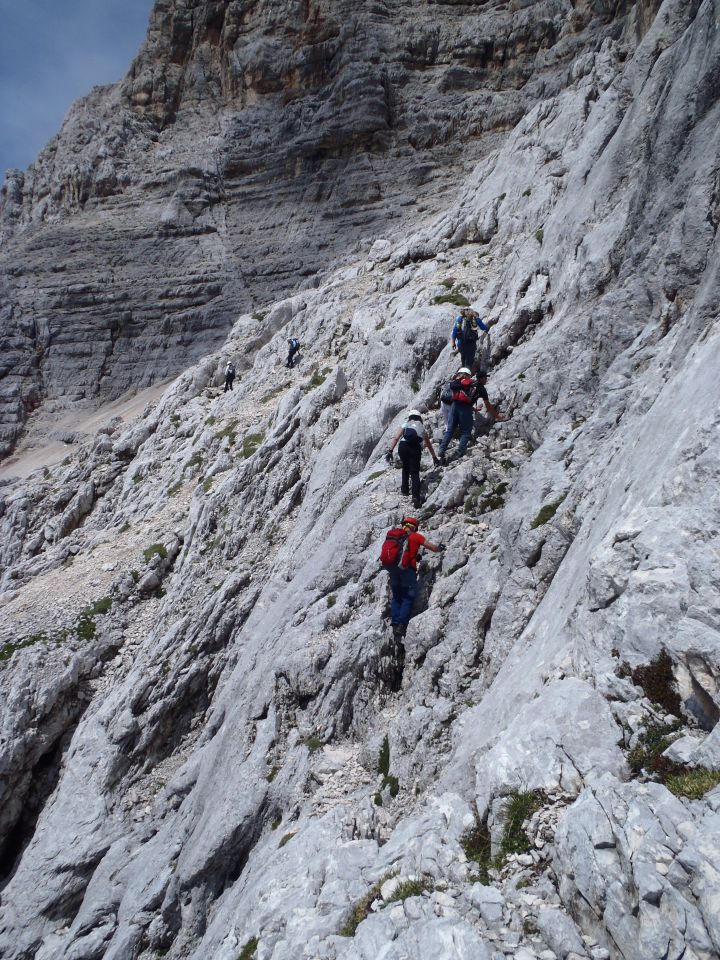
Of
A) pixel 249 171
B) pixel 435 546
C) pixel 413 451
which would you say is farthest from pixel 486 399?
pixel 249 171

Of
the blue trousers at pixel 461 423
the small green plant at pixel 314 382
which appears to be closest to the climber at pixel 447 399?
the blue trousers at pixel 461 423

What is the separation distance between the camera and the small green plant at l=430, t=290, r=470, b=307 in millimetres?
20938

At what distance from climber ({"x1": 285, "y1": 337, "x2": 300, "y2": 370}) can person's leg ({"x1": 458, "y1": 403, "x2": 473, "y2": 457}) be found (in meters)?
17.6

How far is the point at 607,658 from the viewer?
625cm

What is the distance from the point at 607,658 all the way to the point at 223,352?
114ft

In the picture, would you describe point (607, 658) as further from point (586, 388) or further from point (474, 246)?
point (474, 246)

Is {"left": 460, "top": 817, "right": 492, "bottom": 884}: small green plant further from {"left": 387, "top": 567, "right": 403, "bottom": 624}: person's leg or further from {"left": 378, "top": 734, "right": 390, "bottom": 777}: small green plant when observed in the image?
{"left": 387, "top": 567, "right": 403, "bottom": 624}: person's leg

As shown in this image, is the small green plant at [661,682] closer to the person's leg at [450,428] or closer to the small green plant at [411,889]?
the small green plant at [411,889]

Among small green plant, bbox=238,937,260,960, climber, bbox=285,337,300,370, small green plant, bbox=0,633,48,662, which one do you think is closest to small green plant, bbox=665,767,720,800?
small green plant, bbox=238,937,260,960

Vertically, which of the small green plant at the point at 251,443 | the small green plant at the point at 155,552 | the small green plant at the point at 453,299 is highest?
the small green plant at the point at 453,299

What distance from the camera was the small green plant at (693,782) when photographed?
460cm

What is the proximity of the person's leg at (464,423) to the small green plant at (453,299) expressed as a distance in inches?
335

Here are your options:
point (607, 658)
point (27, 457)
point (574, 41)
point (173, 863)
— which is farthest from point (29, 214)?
point (607, 658)

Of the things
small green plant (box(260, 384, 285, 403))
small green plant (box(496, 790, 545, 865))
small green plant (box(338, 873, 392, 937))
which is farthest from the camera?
small green plant (box(260, 384, 285, 403))
